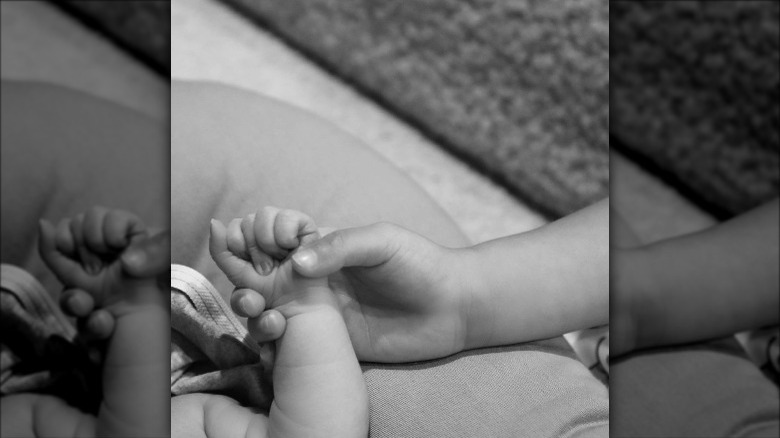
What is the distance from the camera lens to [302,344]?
14.8 inches

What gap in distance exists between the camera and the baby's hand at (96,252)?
1.42 feet

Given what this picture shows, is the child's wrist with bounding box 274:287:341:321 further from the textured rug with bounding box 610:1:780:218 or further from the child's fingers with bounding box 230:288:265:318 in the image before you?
the textured rug with bounding box 610:1:780:218

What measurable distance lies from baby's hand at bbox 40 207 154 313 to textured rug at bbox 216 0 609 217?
0.15m

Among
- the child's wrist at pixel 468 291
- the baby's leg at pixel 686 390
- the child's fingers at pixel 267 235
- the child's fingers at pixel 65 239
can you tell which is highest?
the child's fingers at pixel 267 235

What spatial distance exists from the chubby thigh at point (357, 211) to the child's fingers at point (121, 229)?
3 centimetres

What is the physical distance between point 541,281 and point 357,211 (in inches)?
4.3

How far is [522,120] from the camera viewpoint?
44 cm

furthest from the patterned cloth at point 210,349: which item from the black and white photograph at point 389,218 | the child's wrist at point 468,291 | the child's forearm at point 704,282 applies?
the child's forearm at point 704,282

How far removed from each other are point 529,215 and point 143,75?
0.25 metres

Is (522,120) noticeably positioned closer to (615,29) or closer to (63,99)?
(615,29)

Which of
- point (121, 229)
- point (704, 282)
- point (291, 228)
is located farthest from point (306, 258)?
point (704, 282)

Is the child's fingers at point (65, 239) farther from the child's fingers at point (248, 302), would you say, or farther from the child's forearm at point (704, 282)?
the child's forearm at point (704, 282)

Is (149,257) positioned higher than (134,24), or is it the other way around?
(134,24)

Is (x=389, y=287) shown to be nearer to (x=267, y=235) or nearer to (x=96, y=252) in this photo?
(x=267, y=235)
